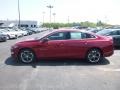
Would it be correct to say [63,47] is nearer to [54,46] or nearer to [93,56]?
[54,46]

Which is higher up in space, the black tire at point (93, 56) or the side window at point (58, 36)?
the side window at point (58, 36)

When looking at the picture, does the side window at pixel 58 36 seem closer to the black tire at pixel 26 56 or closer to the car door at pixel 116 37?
the black tire at pixel 26 56

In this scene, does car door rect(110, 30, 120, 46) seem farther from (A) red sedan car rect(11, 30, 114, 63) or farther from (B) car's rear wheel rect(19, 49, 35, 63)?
(B) car's rear wheel rect(19, 49, 35, 63)

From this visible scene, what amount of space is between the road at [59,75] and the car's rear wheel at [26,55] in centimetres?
31

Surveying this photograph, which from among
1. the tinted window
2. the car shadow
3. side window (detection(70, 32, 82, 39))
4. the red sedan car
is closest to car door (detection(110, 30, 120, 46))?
the car shadow

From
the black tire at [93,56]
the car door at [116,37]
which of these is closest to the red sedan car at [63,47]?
the black tire at [93,56]

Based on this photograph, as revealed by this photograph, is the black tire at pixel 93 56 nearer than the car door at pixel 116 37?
Yes

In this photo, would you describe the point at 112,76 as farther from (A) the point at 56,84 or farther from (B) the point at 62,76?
(A) the point at 56,84

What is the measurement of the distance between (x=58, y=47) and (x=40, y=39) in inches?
33.3

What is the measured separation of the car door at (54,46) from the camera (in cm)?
1072

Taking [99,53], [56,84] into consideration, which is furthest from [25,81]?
[99,53]

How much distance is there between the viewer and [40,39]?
425 inches

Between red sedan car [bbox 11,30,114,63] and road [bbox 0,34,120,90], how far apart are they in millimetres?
347

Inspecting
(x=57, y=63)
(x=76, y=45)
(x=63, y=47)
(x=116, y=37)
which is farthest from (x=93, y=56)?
(x=116, y=37)
